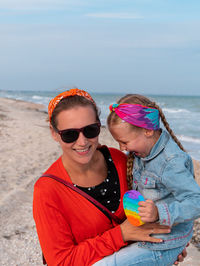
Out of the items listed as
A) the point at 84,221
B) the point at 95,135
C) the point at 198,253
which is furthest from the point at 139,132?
the point at 198,253

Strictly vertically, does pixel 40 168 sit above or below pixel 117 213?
below

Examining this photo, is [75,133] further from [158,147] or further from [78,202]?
[158,147]

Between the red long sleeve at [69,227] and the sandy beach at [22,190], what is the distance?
2.30 meters

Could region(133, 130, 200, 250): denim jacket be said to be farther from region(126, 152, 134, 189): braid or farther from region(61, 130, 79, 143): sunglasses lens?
region(61, 130, 79, 143): sunglasses lens

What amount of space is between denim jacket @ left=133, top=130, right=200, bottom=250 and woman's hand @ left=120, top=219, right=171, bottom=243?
42 mm

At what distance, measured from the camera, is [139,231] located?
217 centimetres

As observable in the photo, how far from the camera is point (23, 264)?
4203 millimetres

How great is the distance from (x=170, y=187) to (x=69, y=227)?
2.34ft

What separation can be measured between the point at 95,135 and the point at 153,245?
2.68 feet

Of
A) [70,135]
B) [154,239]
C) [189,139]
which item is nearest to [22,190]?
[70,135]

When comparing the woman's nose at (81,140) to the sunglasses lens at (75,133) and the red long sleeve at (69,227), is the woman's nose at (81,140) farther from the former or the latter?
the red long sleeve at (69,227)

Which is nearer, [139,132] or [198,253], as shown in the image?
[139,132]

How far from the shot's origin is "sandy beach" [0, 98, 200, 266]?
439 centimetres

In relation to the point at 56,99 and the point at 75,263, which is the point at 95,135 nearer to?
the point at 56,99
